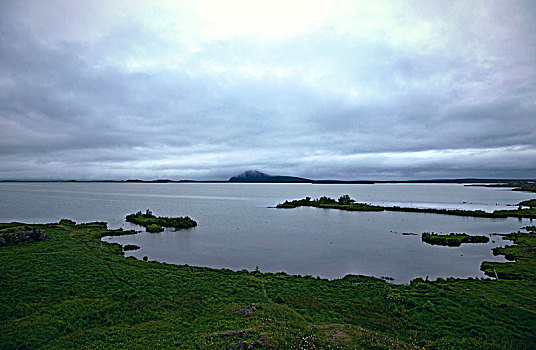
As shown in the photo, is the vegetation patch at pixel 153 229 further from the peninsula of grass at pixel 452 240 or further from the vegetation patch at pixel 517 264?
the vegetation patch at pixel 517 264

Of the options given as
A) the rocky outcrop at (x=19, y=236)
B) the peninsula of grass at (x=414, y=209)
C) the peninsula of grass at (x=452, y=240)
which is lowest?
the peninsula of grass at (x=452, y=240)

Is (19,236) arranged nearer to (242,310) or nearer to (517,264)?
(242,310)

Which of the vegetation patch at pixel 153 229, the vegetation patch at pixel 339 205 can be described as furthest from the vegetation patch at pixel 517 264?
the vegetation patch at pixel 153 229

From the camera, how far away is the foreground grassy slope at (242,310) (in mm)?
15344

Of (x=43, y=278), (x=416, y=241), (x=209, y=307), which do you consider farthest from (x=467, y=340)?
(x=416, y=241)

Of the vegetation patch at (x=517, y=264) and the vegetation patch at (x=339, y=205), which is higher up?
the vegetation patch at (x=339, y=205)

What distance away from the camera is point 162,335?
16.1 m

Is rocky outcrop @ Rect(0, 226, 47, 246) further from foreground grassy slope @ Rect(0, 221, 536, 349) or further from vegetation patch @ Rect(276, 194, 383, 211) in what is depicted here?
vegetation patch @ Rect(276, 194, 383, 211)

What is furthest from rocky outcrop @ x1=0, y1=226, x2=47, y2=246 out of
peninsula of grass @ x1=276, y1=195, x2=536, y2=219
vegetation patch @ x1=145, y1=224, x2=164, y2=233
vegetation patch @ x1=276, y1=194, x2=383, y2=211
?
vegetation patch @ x1=276, y1=194, x2=383, y2=211

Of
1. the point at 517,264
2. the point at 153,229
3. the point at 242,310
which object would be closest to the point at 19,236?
the point at 153,229

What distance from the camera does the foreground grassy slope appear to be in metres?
15.3

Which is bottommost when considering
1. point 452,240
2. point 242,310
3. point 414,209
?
point 452,240

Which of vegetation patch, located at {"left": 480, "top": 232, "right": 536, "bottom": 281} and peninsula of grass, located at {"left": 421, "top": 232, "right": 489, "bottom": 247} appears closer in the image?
vegetation patch, located at {"left": 480, "top": 232, "right": 536, "bottom": 281}

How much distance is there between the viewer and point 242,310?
19125mm
